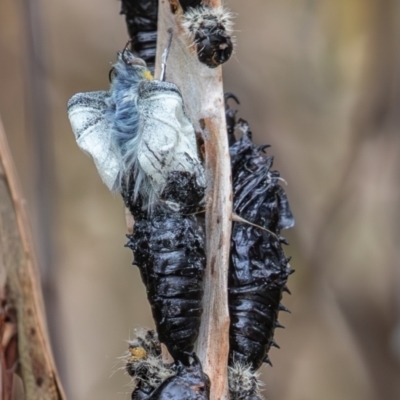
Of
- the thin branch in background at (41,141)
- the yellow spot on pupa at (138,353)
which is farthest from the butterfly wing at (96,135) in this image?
the thin branch in background at (41,141)

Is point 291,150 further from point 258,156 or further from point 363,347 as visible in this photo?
point 258,156

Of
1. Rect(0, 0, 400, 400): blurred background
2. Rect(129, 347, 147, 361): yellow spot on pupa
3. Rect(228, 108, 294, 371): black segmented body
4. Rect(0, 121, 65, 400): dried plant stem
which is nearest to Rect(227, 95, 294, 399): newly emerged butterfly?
Rect(228, 108, 294, 371): black segmented body

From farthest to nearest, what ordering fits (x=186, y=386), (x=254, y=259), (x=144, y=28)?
(x=144, y=28)
(x=254, y=259)
(x=186, y=386)

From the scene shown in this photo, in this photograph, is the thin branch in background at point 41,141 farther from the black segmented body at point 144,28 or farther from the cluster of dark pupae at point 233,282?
the cluster of dark pupae at point 233,282

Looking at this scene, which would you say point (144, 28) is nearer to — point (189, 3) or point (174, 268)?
point (189, 3)

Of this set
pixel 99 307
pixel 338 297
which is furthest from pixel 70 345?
pixel 338 297

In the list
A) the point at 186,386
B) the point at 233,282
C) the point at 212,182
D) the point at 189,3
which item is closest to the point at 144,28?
the point at 189,3
